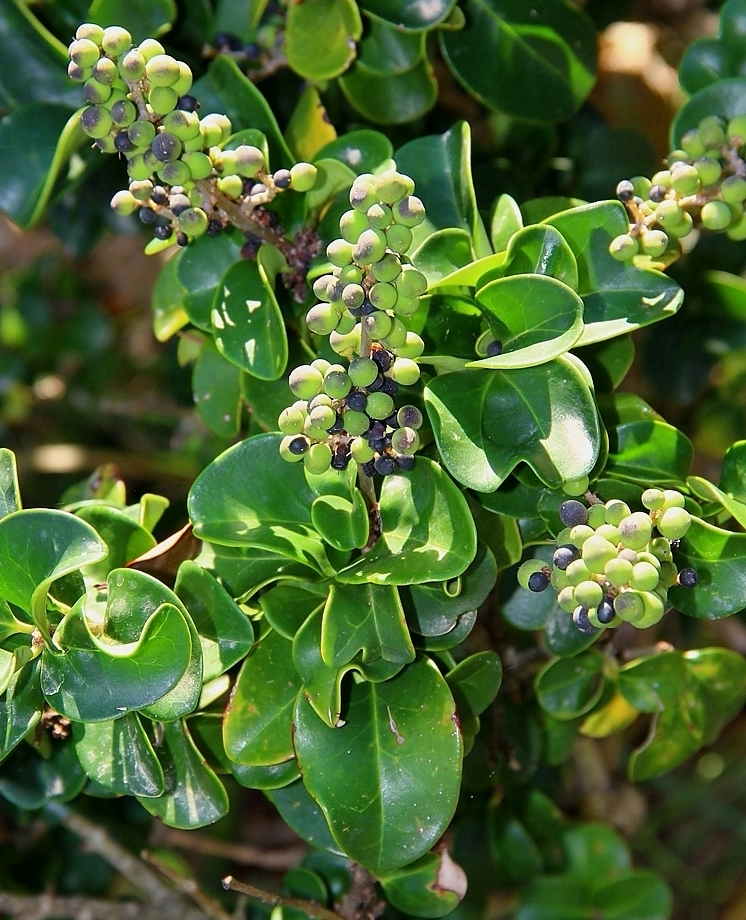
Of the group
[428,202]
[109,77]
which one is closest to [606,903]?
[428,202]

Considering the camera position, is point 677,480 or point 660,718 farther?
point 660,718

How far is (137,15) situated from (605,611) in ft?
2.58

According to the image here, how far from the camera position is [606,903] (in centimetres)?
138

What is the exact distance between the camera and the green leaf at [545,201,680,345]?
823 mm

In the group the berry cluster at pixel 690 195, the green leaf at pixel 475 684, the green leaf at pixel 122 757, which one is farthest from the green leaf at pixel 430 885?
the berry cluster at pixel 690 195

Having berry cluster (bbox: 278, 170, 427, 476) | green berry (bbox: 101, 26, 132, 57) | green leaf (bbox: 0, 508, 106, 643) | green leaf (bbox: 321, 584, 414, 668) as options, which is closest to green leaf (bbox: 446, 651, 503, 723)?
green leaf (bbox: 321, 584, 414, 668)

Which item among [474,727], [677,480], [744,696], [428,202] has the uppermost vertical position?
[428,202]

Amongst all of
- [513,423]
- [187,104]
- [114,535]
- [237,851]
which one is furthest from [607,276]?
[237,851]

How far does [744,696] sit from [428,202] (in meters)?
0.64

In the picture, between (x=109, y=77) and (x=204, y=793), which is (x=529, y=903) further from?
(x=109, y=77)

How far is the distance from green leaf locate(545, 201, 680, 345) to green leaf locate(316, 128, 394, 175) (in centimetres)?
19

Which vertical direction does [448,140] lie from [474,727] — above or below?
above

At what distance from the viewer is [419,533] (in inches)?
30.6

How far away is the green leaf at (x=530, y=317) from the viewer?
27.7 inches
